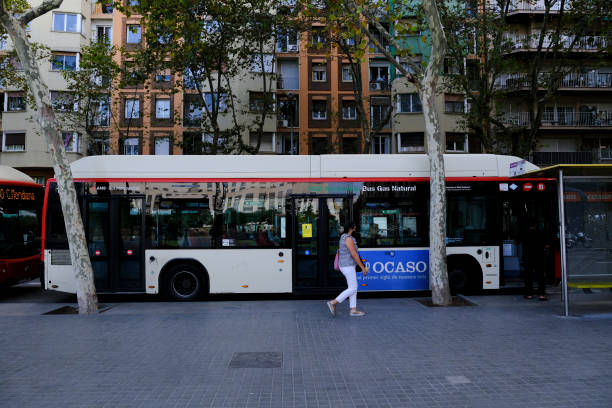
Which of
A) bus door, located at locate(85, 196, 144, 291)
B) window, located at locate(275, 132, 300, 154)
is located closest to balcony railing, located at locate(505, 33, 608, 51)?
window, located at locate(275, 132, 300, 154)

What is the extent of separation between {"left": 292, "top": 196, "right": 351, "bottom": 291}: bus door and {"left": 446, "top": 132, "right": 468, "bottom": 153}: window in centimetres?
2270

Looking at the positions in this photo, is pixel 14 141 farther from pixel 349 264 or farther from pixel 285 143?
pixel 349 264

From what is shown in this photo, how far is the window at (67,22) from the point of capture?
31.5m

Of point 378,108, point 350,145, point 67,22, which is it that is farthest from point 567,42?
point 67,22

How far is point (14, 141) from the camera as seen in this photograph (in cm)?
3123

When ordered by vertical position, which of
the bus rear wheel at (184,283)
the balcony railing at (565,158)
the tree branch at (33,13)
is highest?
the balcony railing at (565,158)

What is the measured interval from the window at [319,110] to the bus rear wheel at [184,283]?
81.1 ft

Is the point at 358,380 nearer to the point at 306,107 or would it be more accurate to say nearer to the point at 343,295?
the point at 343,295

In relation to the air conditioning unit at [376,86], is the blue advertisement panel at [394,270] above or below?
below

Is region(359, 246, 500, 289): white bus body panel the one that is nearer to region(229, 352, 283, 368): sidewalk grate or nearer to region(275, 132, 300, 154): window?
region(229, 352, 283, 368): sidewalk grate

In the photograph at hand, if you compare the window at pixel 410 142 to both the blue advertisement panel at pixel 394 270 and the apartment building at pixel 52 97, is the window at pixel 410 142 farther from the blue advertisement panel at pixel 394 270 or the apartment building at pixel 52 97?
the blue advertisement panel at pixel 394 270

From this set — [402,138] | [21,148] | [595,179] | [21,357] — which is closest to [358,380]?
[21,357]

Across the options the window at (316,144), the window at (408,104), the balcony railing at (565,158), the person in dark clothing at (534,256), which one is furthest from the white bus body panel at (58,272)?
the balcony railing at (565,158)

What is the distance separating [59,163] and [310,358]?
6415 millimetres
